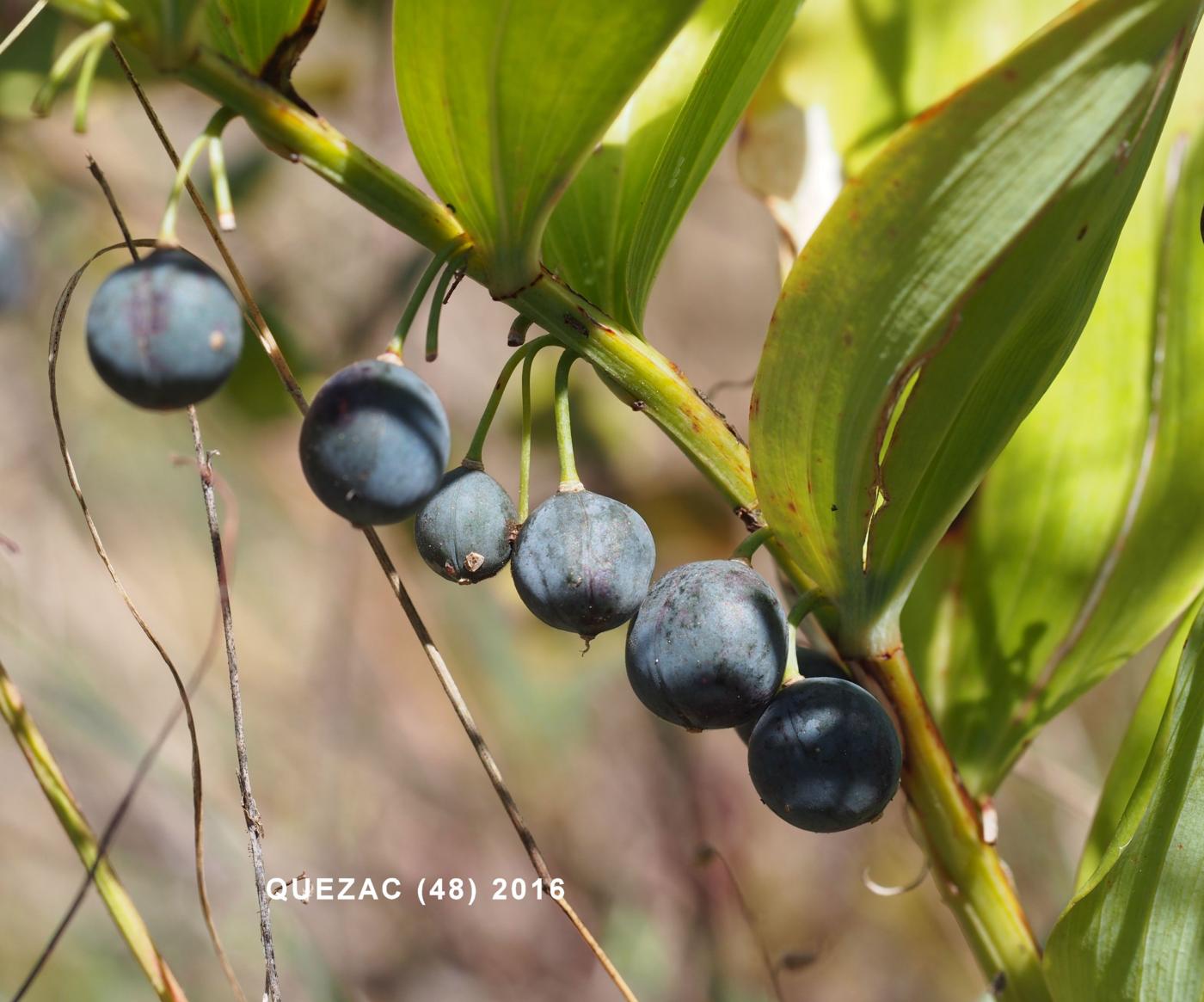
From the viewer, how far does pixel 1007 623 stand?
1.15 m

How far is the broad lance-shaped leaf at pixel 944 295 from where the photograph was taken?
0.58 m

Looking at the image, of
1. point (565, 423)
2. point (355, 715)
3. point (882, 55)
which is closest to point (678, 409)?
point (565, 423)

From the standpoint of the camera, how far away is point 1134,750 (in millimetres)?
1027

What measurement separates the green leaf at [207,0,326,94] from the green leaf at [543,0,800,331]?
25 cm

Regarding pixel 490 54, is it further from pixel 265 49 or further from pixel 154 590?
pixel 154 590

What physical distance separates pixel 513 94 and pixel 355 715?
2.93 m

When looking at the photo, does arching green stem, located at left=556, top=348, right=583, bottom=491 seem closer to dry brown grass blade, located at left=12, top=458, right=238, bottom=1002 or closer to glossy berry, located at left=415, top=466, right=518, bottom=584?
glossy berry, located at left=415, top=466, right=518, bottom=584

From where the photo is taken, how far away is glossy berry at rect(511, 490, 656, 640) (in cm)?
78

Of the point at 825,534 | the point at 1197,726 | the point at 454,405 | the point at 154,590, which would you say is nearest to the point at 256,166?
the point at 454,405

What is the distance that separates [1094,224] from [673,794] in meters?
2.84

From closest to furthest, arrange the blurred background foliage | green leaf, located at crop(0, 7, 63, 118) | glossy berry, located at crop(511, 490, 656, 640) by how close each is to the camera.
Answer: glossy berry, located at crop(511, 490, 656, 640) < green leaf, located at crop(0, 7, 63, 118) < the blurred background foliage

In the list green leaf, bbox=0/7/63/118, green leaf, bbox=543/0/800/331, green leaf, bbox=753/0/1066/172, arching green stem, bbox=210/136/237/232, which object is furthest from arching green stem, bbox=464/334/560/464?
green leaf, bbox=0/7/63/118

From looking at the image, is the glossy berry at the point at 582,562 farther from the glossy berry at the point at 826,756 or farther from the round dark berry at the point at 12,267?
the round dark berry at the point at 12,267

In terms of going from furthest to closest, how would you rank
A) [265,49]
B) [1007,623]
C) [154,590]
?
[154,590], [1007,623], [265,49]
